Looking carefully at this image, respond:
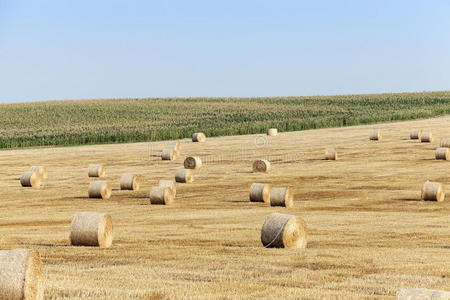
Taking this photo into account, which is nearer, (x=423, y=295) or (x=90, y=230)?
(x=423, y=295)

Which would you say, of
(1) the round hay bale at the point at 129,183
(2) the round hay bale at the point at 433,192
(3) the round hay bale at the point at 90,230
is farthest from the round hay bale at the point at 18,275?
(1) the round hay bale at the point at 129,183

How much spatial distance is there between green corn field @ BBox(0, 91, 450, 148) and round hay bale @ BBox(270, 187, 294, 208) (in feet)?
158

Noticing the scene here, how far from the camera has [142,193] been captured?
3353 centimetres

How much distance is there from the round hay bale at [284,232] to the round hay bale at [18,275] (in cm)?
724

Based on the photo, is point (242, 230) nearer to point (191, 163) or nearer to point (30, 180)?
point (30, 180)

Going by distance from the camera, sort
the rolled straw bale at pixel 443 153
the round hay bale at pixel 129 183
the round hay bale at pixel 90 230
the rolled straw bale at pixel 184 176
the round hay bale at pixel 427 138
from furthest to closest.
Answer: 1. the round hay bale at pixel 427 138
2. the rolled straw bale at pixel 443 153
3. the rolled straw bale at pixel 184 176
4. the round hay bale at pixel 129 183
5. the round hay bale at pixel 90 230

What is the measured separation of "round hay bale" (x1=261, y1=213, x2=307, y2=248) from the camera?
17.1 meters

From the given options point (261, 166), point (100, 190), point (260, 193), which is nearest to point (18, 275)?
point (260, 193)

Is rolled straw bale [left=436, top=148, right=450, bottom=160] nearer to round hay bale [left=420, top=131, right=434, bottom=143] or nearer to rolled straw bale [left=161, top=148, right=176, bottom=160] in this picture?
round hay bale [left=420, top=131, right=434, bottom=143]

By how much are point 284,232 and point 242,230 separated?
4351 mm

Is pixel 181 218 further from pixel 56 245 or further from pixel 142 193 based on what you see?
pixel 142 193

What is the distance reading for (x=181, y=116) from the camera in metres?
103

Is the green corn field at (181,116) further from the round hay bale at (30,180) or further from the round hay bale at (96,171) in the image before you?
the round hay bale at (30,180)

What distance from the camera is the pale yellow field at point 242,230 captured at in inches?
518
